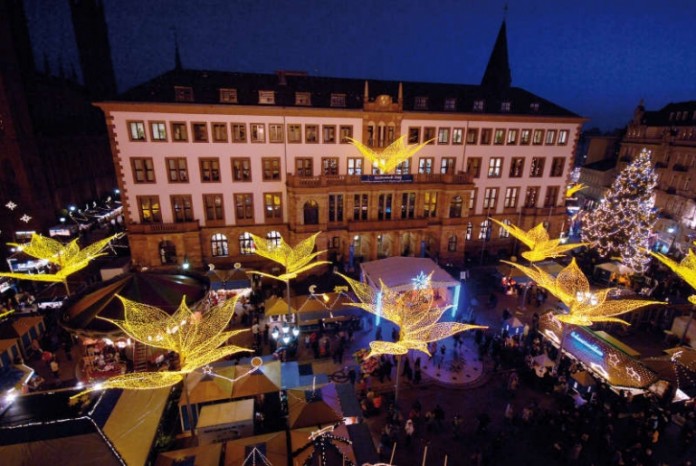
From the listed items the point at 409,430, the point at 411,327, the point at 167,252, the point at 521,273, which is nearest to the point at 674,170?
the point at 521,273

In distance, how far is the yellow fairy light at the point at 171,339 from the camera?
39.1 feet

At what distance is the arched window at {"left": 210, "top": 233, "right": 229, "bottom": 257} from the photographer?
29.2m

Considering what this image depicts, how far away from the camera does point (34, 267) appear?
2755 centimetres

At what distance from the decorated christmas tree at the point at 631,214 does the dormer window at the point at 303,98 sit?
27660 mm

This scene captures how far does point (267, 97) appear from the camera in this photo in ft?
91.3

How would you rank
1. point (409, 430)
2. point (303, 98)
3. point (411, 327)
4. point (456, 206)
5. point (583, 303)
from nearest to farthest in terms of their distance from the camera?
point (409, 430), point (411, 327), point (583, 303), point (303, 98), point (456, 206)

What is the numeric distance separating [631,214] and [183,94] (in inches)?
1496

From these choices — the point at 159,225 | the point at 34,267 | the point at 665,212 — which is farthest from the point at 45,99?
the point at 665,212

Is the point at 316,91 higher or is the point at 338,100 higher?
the point at 316,91

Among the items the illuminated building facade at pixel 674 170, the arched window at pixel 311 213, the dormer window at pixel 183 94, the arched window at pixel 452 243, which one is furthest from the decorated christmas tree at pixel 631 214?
the dormer window at pixel 183 94

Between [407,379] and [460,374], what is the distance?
298 centimetres

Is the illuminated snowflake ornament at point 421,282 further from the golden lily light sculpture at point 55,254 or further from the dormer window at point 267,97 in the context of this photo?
the golden lily light sculpture at point 55,254

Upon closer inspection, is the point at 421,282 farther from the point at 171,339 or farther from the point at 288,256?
the point at 171,339

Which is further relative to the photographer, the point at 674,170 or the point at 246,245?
the point at 674,170
